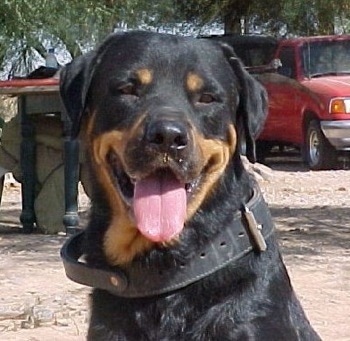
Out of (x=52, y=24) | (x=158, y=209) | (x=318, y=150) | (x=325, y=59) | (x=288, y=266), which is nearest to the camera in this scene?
(x=158, y=209)

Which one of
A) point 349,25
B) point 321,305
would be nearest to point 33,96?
point 321,305

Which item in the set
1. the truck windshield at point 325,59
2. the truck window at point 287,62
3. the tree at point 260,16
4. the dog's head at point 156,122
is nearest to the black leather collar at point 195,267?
the dog's head at point 156,122

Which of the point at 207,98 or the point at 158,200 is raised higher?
the point at 207,98

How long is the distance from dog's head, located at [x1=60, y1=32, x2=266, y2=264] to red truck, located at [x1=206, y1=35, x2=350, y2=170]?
12.2 metres

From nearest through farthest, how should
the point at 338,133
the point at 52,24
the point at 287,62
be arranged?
the point at 52,24, the point at 338,133, the point at 287,62

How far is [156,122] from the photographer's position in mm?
3971

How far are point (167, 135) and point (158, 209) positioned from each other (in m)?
0.29

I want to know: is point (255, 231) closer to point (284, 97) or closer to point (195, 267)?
point (195, 267)

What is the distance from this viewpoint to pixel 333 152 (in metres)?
16.9

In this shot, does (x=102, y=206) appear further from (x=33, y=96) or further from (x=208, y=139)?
(x=33, y=96)

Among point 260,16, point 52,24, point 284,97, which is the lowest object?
point 284,97

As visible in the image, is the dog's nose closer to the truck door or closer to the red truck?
the red truck

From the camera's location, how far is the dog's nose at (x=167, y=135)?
3.95m

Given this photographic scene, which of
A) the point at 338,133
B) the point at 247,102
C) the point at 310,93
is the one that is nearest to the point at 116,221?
the point at 247,102
